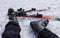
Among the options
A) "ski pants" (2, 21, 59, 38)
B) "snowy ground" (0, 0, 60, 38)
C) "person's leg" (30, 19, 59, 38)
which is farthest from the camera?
"snowy ground" (0, 0, 60, 38)

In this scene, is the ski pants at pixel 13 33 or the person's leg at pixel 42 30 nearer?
the ski pants at pixel 13 33

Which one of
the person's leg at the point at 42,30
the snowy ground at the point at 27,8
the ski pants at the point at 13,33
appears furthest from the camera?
the snowy ground at the point at 27,8

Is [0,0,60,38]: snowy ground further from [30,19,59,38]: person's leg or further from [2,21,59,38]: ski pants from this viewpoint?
[2,21,59,38]: ski pants

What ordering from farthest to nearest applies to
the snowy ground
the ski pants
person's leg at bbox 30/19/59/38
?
the snowy ground, person's leg at bbox 30/19/59/38, the ski pants

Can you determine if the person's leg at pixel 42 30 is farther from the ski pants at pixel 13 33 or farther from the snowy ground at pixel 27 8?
the snowy ground at pixel 27 8

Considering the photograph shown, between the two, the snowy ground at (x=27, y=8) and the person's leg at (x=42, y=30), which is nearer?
the person's leg at (x=42, y=30)

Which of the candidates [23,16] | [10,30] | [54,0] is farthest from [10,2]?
[10,30]

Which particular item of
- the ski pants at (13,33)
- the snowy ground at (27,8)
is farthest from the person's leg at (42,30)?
the snowy ground at (27,8)

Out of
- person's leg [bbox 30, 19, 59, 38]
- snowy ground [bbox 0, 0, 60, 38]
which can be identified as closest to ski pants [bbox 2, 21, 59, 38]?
person's leg [bbox 30, 19, 59, 38]

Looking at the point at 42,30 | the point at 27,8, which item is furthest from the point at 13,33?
the point at 27,8

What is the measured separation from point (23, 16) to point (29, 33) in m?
0.77

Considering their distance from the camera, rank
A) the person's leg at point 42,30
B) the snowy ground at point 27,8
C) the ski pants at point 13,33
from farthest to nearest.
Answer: the snowy ground at point 27,8
the person's leg at point 42,30
the ski pants at point 13,33

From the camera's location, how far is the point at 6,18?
3619 millimetres

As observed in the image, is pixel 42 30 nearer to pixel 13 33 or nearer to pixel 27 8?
pixel 13 33
